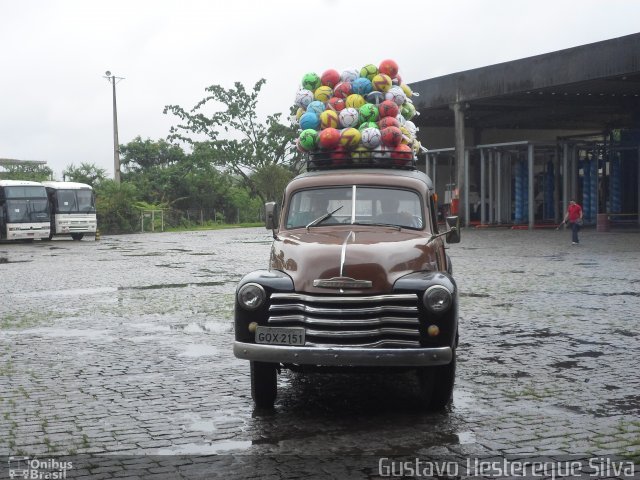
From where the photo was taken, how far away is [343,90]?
41.8 ft

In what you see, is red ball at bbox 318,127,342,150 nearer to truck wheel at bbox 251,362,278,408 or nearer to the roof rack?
the roof rack

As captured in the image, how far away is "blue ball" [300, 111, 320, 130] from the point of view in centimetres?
1209

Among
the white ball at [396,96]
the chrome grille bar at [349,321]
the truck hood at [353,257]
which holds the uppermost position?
the white ball at [396,96]

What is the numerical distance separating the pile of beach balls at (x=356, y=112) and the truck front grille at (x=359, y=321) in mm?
4249

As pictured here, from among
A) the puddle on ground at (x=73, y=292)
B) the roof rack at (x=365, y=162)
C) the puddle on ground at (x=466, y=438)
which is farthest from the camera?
the puddle on ground at (x=73, y=292)

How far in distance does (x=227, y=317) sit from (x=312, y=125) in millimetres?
2956

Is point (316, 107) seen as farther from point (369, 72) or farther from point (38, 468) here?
point (38, 468)

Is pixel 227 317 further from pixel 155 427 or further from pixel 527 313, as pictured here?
pixel 155 427

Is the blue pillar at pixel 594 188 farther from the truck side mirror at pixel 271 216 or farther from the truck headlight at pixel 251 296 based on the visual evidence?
the truck headlight at pixel 251 296

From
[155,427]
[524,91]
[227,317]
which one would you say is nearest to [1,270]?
[227,317]

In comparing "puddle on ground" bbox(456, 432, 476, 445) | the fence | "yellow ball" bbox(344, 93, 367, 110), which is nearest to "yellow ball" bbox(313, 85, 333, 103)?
"yellow ball" bbox(344, 93, 367, 110)

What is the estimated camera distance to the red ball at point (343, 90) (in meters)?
12.7

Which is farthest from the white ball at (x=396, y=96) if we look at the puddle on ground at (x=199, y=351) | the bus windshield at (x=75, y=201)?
the bus windshield at (x=75, y=201)

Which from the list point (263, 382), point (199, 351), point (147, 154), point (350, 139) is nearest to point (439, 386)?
point (263, 382)
